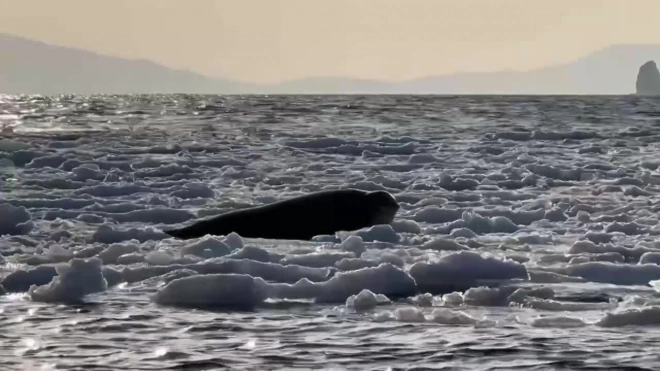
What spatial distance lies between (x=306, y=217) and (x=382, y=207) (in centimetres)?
94

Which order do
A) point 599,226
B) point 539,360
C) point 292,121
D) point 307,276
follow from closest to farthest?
point 539,360, point 307,276, point 599,226, point 292,121

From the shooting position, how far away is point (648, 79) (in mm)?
150750

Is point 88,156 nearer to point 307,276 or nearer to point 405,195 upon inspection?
point 405,195

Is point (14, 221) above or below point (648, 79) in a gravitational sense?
below

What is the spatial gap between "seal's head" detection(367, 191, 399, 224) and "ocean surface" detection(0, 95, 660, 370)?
0.24m

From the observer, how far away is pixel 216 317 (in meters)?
7.54

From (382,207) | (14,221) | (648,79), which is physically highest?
(648,79)

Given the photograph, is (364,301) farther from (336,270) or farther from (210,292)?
(336,270)

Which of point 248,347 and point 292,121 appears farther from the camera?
point 292,121

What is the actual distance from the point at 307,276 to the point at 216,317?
1.63 meters

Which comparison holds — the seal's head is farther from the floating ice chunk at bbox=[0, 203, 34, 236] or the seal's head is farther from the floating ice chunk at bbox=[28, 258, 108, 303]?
the floating ice chunk at bbox=[28, 258, 108, 303]

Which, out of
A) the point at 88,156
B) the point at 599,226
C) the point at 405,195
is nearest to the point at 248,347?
the point at 599,226

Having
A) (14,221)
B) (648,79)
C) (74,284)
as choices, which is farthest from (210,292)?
(648,79)

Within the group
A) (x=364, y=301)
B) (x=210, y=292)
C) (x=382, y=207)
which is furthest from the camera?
(x=382, y=207)
